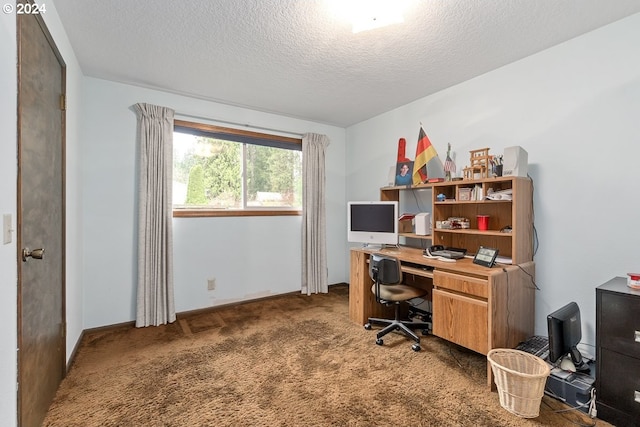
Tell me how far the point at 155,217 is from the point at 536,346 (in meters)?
3.54

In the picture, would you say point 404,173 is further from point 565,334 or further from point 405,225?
point 565,334

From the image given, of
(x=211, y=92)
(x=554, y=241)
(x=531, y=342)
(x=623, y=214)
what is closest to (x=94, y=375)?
(x=211, y=92)

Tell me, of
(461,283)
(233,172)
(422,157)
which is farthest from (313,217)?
(461,283)

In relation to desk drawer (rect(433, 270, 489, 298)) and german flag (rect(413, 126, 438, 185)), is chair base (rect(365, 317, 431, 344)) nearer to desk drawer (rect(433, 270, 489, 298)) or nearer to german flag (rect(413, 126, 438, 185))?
desk drawer (rect(433, 270, 489, 298))

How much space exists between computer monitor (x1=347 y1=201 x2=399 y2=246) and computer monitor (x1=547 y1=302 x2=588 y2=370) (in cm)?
146

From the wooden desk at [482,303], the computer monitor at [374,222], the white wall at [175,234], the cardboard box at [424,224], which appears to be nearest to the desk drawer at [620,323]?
the wooden desk at [482,303]

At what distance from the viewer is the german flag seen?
2.93m

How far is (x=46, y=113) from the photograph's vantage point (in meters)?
1.67

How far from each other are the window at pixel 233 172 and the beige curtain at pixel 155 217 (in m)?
0.20

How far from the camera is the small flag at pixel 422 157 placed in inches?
115

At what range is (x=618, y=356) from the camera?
1.60m

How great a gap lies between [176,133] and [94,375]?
2.40 m

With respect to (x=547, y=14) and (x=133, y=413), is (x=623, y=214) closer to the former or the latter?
(x=547, y=14)
